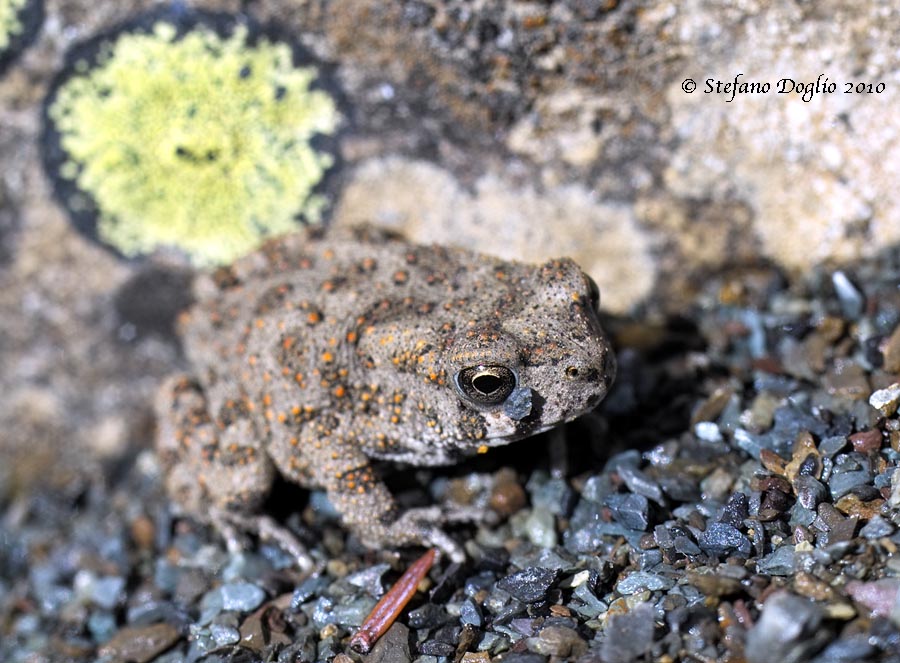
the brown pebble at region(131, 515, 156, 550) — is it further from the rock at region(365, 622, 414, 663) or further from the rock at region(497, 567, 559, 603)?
the rock at region(497, 567, 559, 603)

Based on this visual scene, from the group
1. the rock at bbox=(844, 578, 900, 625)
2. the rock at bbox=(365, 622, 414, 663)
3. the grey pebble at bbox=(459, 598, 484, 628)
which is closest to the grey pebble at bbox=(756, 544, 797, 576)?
the rock at bbox=(844, 578, 900, 625)

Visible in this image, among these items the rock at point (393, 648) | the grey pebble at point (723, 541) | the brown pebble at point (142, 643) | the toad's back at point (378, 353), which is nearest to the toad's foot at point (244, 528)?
the toad's back at point (378, 353)

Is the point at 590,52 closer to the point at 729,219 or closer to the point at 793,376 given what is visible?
the point at 729,219

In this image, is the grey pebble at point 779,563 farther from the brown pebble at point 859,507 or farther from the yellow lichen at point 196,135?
the yellow lichen at point 196,135

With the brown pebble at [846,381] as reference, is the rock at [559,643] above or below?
below

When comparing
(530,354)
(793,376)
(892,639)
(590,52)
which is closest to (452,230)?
(590,52)

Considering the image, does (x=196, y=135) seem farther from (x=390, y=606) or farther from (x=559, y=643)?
(x=559, y=643)

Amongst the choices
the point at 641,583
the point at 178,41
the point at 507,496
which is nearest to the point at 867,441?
the point at 641,583
